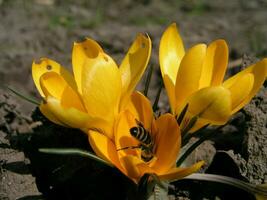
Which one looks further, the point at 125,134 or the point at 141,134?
the point at 125,134

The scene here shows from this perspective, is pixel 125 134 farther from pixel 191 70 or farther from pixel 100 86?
pixel 191 70

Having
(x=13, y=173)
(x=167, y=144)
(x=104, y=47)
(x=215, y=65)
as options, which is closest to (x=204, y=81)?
(x=215, y=65)

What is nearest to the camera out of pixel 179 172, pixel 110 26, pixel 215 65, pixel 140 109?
pixel 179 172

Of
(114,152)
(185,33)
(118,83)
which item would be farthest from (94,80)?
(185,33)

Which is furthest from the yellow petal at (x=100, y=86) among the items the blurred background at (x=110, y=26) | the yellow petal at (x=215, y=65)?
the blurred background at (x=110, y=26)

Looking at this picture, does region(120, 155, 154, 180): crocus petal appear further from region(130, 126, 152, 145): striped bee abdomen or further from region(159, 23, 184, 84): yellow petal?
region(159, 23, 184, 84): yellow petal

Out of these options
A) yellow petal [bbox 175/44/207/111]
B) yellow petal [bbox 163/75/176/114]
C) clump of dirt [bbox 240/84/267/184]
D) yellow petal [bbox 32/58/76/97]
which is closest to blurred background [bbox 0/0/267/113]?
yellow petal [bbox 32/58/76/97]

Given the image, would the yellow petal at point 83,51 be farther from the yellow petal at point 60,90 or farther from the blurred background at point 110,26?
the blurred background at point 110,26
